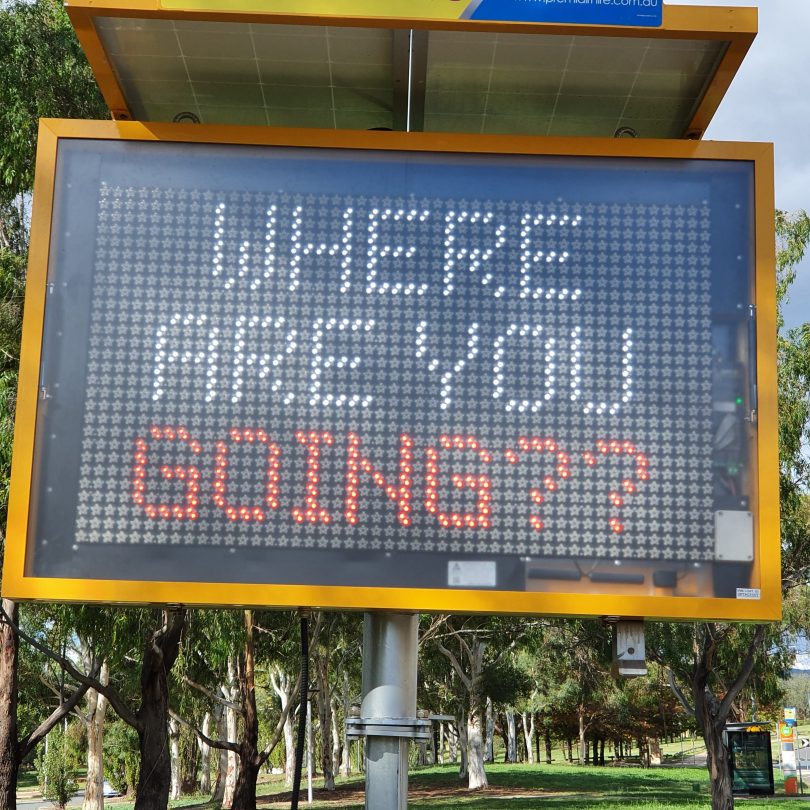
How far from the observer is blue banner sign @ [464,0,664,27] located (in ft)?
14.2

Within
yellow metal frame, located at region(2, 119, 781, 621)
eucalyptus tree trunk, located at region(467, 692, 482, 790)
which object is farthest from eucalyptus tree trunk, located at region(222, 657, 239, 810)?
yellow metal frame, located at region(2, 119, 781, 621)

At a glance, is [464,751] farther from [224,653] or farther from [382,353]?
[382,353]

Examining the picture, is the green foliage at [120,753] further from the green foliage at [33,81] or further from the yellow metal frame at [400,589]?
the yellow metal frame at [400,589]

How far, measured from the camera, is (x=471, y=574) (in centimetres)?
408

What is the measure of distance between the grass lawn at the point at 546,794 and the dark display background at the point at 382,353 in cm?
1715

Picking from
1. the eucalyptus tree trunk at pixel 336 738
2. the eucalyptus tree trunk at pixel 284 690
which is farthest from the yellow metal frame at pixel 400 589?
the eucalyptus tree trunk at pixel 336 738

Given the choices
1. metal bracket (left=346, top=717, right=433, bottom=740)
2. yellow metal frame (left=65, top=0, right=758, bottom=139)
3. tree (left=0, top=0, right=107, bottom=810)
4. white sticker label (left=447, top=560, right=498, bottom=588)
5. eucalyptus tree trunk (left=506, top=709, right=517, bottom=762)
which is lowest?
eucalyptus tree trunk (left=506, top=709, right=517, bottom=762)

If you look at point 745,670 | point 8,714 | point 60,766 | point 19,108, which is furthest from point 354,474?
point 60,766

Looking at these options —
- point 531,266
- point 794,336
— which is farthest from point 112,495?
point 794,336

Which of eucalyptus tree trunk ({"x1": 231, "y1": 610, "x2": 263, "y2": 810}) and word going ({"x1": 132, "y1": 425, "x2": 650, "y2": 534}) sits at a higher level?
word going ({"x1": 132, "y1": 425, "x2": 650, "y2": 534})

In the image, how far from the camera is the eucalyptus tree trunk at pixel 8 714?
41.8 ft

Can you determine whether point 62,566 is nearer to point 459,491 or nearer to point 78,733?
point 459,491

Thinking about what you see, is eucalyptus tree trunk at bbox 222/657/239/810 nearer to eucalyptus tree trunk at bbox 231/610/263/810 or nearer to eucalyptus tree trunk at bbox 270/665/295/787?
eucalyptus tree trunk at bbox 270/665/295/787

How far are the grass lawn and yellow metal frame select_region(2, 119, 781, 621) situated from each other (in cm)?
1706
